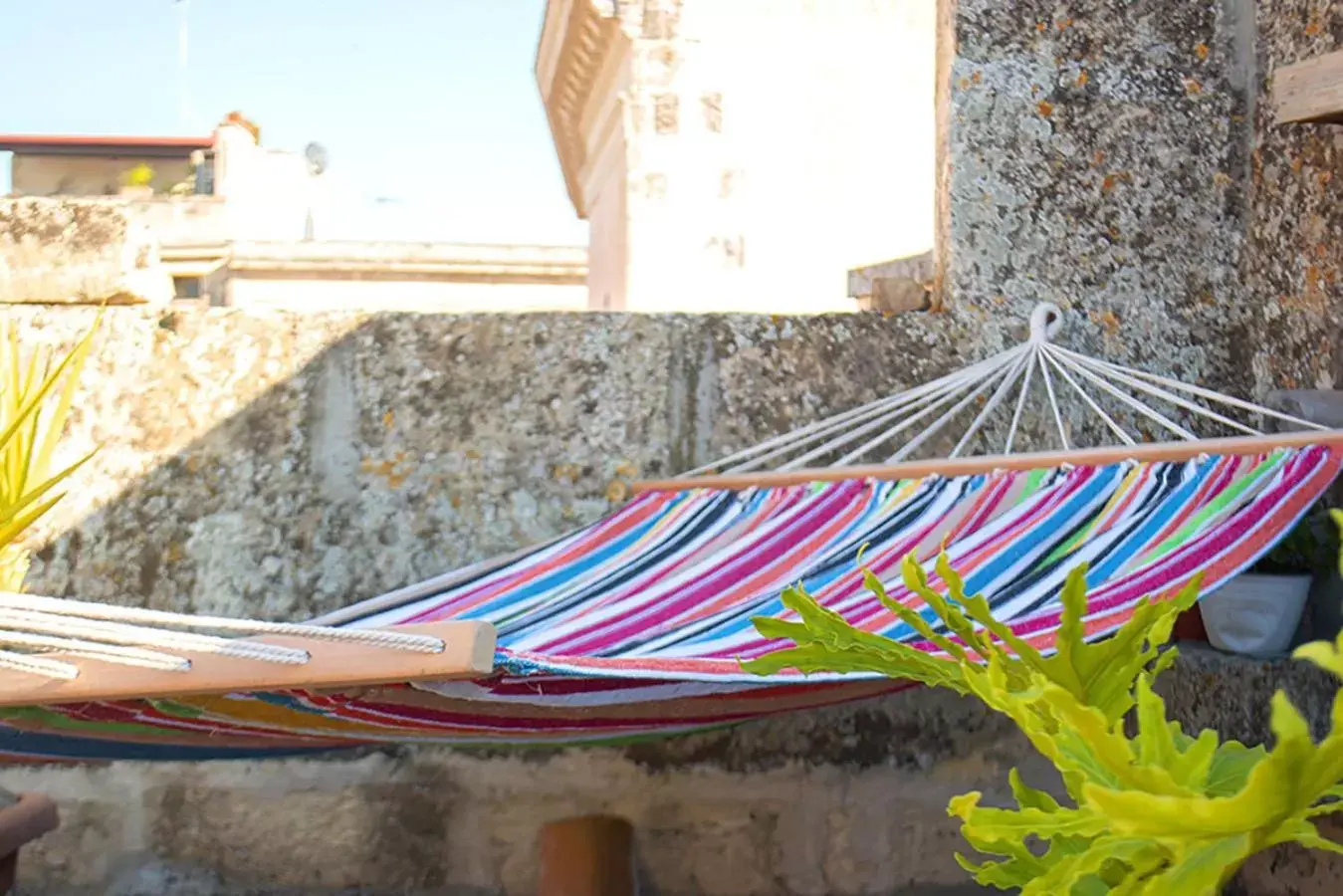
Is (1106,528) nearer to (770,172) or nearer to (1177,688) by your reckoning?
(1177,688)

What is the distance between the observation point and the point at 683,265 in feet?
14.4

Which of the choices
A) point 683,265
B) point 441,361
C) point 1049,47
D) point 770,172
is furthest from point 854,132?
point 441,361

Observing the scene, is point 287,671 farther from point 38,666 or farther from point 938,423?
point 938,423

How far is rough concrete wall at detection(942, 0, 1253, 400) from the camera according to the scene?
2650mm

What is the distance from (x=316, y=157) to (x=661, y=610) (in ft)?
50.5

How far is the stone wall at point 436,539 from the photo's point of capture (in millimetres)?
2498

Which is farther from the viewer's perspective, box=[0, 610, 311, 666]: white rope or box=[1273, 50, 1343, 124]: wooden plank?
box=[1273, 50, 1343, 124]: wooden plank

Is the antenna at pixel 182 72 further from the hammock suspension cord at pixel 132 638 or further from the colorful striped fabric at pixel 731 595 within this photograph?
Result: the hammock suspension cord at pixel 132 638

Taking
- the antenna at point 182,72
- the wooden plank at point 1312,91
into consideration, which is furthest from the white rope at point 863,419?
the antenna at point 182,72

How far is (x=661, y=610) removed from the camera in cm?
186

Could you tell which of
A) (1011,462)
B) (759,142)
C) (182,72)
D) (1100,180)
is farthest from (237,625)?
(182,72)

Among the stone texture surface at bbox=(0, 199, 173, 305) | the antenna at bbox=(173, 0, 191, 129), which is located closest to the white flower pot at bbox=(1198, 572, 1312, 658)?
the stone texture surface at bbox=(0, 199, 173, 305)

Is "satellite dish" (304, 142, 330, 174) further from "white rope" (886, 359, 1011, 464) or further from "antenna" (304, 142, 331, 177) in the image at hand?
"white rope" (886, 359, 1011, 464)

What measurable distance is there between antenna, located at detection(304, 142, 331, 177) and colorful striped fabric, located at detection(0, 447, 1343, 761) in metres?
14.7
